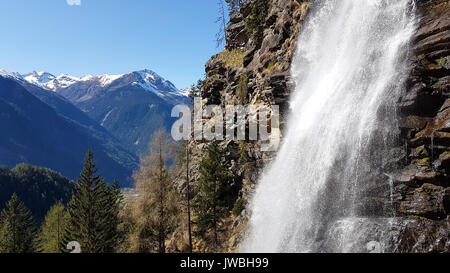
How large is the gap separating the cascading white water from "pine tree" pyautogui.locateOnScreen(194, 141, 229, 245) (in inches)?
Answer: 143

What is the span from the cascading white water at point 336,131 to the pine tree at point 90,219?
1724cm

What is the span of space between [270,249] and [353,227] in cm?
622

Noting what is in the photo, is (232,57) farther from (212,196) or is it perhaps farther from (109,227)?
(109,227)

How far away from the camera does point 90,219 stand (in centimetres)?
3325

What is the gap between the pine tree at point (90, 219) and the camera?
107 ft

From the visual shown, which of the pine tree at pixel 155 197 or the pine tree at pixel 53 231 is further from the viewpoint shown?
the pine tree at pixel 53 231

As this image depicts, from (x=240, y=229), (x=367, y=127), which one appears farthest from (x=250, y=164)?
(x=367, y=127)

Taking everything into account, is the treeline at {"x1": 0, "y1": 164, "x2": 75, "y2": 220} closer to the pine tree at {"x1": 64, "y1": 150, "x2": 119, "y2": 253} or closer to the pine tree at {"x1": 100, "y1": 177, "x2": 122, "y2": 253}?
the pine tree at {"x1": 100, "y1": 177, "x2": 122, "y2": 253}

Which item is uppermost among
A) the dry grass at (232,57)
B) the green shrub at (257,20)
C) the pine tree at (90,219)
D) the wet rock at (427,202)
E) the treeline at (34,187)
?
the green shrub at (257,20)

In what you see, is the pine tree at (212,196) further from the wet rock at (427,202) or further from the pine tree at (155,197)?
the wet rock at (427,202)

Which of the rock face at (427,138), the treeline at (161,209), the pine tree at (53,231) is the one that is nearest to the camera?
the rock face at (427,138)

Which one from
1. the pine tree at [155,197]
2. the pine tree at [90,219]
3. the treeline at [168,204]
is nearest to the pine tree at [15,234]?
the pine tree at [90,219]

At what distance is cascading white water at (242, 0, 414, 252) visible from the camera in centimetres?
1788

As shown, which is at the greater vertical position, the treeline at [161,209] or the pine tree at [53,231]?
the treeline at [161,209]
